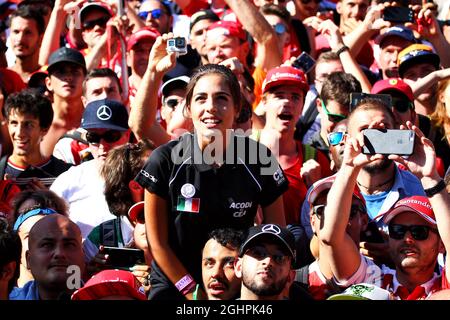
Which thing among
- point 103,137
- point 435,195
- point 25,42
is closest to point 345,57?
point 103,137

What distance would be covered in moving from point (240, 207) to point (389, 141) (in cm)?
91

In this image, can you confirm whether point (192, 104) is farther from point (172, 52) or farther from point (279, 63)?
point (279, 63)

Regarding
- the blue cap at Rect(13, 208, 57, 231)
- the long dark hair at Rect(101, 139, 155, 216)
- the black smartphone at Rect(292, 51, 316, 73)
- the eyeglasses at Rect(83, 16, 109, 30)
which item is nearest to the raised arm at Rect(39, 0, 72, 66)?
the eyeglasses at Rect(83, 16, 109, 30)

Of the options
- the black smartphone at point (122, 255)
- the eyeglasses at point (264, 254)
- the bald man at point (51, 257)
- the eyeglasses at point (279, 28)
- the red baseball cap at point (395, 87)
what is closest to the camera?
the eyeglasses at point (264, 254)

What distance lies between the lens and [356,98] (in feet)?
25.4

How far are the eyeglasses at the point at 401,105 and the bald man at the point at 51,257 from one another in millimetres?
2768

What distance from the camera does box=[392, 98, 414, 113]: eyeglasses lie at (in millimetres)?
8359

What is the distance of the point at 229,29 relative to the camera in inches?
363

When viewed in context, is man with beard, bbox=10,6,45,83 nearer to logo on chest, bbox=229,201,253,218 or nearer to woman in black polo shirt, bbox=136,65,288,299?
woman in black polo shirt, bbox=136,65,288,299

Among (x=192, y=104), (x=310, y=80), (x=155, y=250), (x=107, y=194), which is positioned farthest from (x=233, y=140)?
(x=310, y=80)

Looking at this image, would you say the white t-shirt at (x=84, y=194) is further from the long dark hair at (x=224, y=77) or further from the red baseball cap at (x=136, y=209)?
the long dark hair at (x=224, y=77)

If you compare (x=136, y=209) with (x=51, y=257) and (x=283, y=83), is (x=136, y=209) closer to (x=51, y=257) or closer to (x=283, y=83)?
(x=51, y=257)

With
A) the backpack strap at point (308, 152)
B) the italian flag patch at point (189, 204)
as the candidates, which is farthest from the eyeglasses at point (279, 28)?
the italian flag patch at point (189, 204)

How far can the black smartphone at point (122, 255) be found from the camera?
668 centimetres
